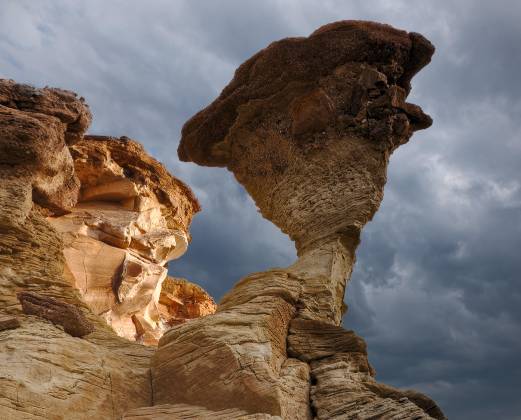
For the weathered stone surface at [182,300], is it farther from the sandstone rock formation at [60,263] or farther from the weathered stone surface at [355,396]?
the weathered stone surface at [355,396]

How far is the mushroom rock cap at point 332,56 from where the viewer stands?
9242mm

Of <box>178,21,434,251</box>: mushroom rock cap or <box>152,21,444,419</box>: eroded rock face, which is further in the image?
<box>178,21,434,251</box>: mushroom rock cap

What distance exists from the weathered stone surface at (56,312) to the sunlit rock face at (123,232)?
26.7 feet

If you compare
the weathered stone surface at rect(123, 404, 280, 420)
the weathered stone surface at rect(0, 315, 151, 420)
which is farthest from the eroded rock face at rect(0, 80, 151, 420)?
the weathered stone surface at rect(123, 404, 280, 420)

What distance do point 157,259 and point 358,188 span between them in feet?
33.6

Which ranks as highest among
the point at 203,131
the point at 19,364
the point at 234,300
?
the point at 203,131

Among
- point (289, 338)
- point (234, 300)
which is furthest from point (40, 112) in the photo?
point (289, 338)

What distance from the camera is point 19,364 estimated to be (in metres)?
5.62

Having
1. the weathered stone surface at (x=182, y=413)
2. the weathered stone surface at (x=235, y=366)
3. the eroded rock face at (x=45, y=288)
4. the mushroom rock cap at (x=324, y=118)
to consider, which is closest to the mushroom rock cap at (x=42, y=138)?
the eroded rock face at (x=45, y=288)

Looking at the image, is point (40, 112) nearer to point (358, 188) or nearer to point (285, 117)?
point (285, 117)

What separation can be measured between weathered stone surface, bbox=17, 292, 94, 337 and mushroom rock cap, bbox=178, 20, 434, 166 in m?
4.53

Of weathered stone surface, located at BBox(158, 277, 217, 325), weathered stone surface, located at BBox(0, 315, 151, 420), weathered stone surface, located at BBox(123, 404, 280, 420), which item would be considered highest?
weathered stone surface, located at BBox(158, 277, 217, 325)

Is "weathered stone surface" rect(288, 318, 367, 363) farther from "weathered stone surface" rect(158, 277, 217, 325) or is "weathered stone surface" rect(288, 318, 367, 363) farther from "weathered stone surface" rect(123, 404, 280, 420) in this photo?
"weathered stone surface" rect(158, 277, 217, 325)

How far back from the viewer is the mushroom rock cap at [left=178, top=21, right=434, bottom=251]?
8.69 m
